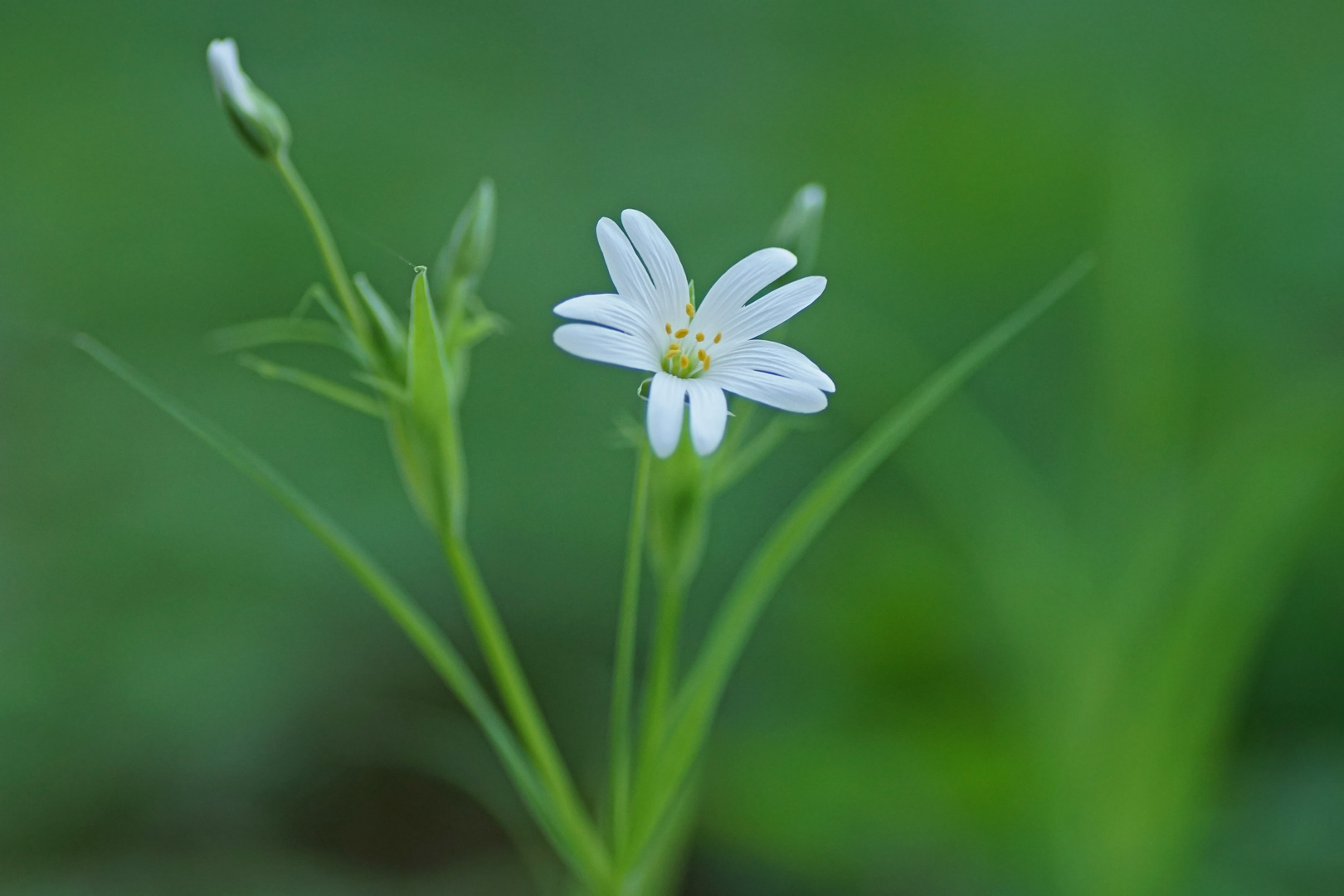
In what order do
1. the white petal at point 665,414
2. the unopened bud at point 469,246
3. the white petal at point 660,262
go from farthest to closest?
the unopened bud at point 469,246, the white petal at point 660,262, the white petal at point 665,414

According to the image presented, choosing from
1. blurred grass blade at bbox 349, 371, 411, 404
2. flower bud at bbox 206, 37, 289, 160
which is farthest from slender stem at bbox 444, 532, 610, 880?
flower bud at bbox 206, 37, 289, 160

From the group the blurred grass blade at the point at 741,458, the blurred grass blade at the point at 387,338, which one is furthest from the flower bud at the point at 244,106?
the blurred grass blade at the point at 741,458

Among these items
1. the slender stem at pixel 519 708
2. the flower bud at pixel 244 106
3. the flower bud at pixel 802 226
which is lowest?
the slender stem at pixel 519 708

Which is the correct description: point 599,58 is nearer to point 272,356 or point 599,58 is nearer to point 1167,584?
point 272,356

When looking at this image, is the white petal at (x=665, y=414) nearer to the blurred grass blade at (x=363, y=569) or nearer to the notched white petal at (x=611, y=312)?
the notched white petal at (x=611, y=312)

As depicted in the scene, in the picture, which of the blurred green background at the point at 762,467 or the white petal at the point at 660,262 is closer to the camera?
the white petal at the point at 660,262

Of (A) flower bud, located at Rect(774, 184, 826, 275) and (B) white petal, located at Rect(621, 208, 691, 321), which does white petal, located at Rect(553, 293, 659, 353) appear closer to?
(B) white petal, located at Rect(621, 208, 691, 321)

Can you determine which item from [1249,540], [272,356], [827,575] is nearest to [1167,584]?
[1249,540]

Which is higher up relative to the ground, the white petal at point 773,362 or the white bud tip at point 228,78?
the white bud tip at point 228,78
